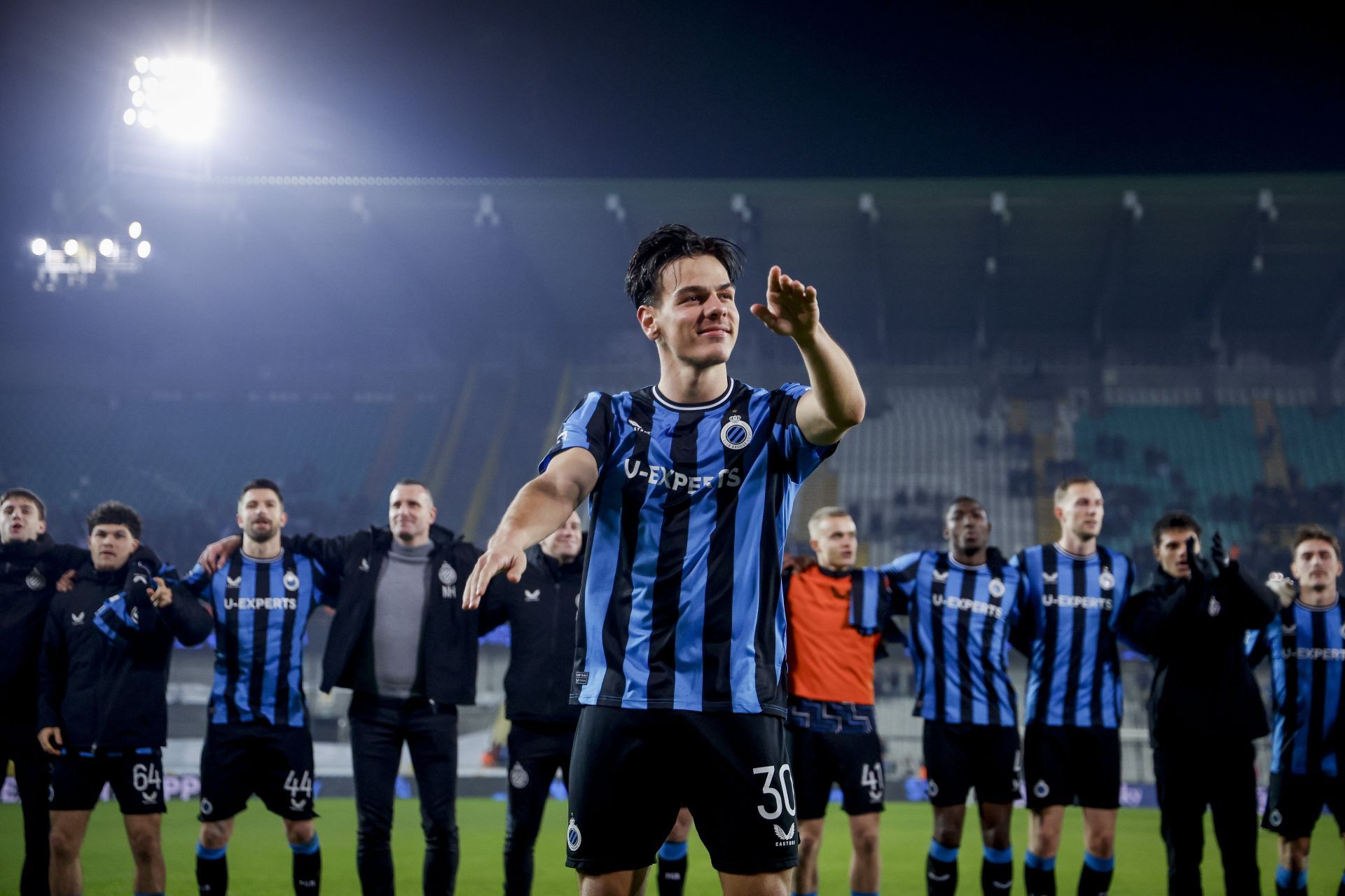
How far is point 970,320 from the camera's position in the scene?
2442 centimetres

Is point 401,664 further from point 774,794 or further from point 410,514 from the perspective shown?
point 774,794

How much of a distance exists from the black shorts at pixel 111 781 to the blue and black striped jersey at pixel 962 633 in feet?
13.5

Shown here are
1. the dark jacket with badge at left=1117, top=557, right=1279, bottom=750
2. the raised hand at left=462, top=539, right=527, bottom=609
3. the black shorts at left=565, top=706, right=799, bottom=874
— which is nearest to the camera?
the raised hand at left=462, top=539, right=527, bottom=609

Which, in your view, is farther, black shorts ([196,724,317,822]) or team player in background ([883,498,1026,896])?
team player in background ([883,498,1026,896])

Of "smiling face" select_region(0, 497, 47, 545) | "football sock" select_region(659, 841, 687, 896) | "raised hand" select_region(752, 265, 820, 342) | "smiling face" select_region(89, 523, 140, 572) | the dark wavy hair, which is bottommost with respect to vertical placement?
"football sock" select_region(659, 841, 687, 896)

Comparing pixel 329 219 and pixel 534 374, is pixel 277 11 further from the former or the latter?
pixel 534 374

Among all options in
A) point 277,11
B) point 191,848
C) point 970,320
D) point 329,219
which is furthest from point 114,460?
point 970,320

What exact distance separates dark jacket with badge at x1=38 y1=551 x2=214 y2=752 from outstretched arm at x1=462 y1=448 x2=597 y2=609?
398 cm

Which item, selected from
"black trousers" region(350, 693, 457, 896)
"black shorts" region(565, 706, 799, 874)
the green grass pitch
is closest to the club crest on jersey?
"black shorts" region(565, 706, 799, 874)

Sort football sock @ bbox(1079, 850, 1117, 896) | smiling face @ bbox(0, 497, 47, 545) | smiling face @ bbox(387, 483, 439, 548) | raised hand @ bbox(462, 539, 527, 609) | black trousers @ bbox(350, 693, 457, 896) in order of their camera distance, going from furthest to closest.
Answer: smiling face @ bbox(0, 497, 47, 545), smiling face @ bbox(387, 483, 439, 548), football sock @ bbox(1079, 850, 1117, 896), black trousers @ bbox(350, 693, 457, 896), raised hand @ bbox(462, 539, 527, 609)

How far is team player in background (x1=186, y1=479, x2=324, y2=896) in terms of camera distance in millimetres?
5938

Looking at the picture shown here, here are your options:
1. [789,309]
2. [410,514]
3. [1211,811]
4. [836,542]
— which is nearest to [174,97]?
[410,514]

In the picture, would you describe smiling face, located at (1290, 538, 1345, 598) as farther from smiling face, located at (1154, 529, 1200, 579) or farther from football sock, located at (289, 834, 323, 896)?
football sock, located at (289, 834, 323, 896)

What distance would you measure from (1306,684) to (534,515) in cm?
555
